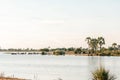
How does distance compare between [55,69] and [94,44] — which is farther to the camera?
[94,44]

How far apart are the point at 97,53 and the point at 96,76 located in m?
140

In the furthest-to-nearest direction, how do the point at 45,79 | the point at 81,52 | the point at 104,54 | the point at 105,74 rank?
the point at 81,52 → the point at 104,54 → the point at 45,79 → the point at 105,74

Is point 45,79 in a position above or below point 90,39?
below

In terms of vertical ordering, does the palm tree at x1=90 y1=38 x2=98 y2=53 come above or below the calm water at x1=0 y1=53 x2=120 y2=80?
above

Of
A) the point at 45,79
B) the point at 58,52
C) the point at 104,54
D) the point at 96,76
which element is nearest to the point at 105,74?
the point at 96,76

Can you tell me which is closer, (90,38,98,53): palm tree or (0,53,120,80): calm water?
(0,53,120,80): calm water

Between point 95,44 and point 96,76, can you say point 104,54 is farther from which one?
point 96,76

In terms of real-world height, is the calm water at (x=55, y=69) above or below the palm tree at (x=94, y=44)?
below

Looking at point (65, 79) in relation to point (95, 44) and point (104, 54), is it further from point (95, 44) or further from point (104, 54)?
point (95, 44)

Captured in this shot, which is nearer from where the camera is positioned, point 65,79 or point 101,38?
point 65,79

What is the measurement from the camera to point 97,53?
159250 mm

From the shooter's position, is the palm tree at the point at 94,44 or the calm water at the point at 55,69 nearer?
the calm water at the point at 55,69

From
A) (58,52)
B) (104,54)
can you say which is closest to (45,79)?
(104,54)

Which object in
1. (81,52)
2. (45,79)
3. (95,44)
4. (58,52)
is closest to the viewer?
(45,79)
